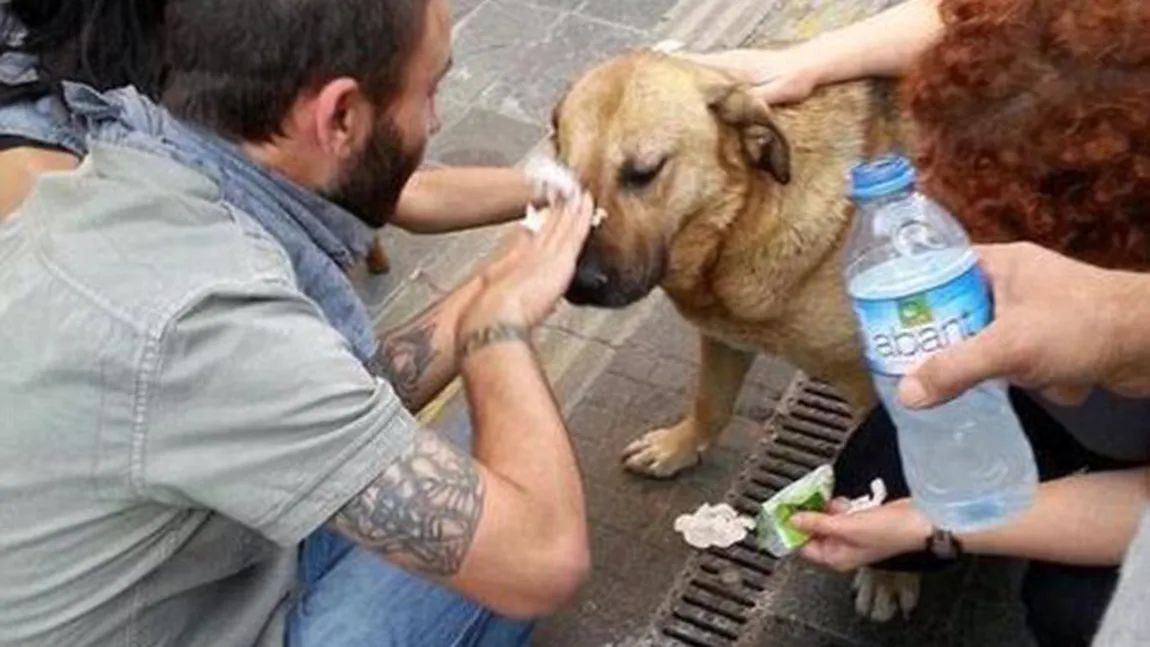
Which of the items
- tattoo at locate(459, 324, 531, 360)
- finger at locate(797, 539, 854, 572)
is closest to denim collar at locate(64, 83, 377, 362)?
tattoo at locate(459, 324, 531, 360)

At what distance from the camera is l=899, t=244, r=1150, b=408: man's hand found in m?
1.97

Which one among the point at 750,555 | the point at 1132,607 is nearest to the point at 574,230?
the point at 750,555

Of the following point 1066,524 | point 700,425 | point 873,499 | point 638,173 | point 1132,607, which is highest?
point 1132,607

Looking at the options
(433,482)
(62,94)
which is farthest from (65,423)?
(62,94)

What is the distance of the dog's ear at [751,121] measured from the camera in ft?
10.5

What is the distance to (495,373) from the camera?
2.58 m

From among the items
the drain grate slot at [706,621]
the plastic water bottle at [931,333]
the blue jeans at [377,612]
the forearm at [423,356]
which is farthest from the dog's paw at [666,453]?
the plastic water bottle at [931,333]

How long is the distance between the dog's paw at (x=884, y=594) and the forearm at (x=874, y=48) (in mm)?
1037

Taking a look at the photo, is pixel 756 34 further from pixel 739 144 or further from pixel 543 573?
pixel 543 573

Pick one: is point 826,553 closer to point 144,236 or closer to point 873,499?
point 873,499

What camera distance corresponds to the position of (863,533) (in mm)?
2799

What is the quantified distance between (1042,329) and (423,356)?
1280 millimetres

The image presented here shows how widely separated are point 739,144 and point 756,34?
176 centimetres

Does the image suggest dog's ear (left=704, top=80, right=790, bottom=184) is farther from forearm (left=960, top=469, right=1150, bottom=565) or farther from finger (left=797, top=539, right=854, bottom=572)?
forearm (left=960, top=469, right=1150, bottom=565)
